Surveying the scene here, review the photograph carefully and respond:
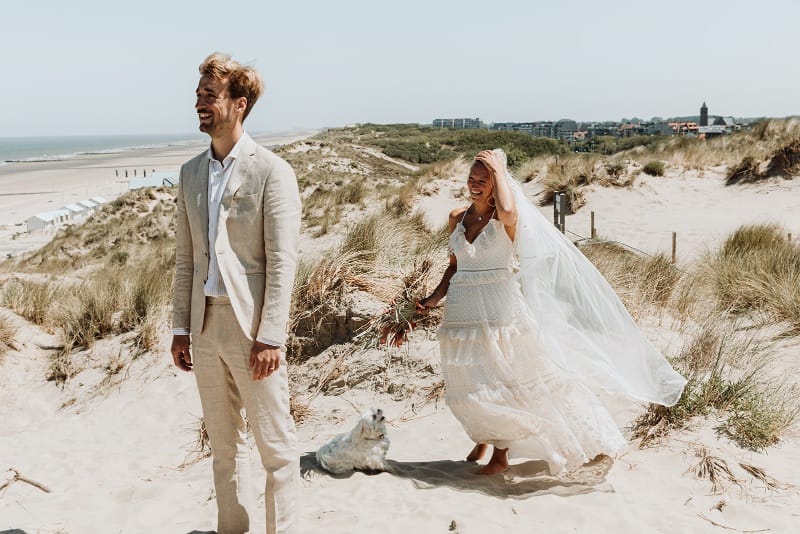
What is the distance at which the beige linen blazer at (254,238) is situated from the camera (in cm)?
277

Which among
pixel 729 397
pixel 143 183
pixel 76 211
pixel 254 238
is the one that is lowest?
pixel 76 211

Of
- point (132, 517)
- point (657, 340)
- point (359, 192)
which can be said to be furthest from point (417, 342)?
point (359, 192)

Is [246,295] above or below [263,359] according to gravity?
above

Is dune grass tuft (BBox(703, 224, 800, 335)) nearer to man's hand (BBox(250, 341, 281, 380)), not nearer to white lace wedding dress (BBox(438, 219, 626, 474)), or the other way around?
white lace wedding dress (BBox(438, 219, 626, 474))

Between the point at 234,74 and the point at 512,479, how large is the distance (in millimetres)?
2664

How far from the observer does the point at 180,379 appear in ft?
22.3

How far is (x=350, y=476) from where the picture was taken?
13.3 ft

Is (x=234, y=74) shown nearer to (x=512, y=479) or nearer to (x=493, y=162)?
(x=493, y=162)

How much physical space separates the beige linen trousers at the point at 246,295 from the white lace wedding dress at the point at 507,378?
117cm

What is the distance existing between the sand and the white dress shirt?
3.63 feet

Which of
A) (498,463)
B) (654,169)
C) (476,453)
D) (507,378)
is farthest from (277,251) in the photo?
(654,169)

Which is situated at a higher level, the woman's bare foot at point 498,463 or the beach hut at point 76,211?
the woman's bare foot at point 498,463

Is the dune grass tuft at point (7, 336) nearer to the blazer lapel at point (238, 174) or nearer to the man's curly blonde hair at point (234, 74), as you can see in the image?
the blazer lapel at point (238, 174)

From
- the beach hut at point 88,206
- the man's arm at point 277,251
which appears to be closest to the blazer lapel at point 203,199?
the man's arm at point 277,251
